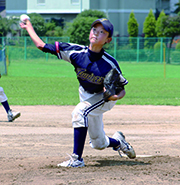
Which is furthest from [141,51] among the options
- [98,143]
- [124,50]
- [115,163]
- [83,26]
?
[98,143]

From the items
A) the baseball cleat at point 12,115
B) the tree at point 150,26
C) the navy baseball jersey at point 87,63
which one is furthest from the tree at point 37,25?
the navy baseball jersey at point 87,63

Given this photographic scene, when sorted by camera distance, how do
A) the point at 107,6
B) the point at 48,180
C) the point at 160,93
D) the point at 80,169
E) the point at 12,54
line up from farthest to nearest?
the point at 107,6
the point at 12,54
the point at 160,93
the point at 80,169
the point at 48,180

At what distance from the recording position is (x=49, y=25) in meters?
40.9

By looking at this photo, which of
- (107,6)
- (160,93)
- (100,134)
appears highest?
(107,6)

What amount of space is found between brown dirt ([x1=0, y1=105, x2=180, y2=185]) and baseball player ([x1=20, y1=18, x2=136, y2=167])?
0.46 m

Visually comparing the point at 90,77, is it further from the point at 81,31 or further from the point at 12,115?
the point at 81,31

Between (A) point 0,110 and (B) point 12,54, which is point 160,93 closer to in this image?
(A) point 0,110

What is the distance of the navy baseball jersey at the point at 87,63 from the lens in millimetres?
4277

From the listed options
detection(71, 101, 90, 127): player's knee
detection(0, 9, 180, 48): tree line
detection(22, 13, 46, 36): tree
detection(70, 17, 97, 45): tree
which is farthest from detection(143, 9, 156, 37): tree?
detection(71, 101, 90, 127): player's knee

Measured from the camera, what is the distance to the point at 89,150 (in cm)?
573

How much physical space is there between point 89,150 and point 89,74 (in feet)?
6.16

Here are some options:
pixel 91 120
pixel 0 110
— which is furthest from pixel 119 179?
pixel 0 110

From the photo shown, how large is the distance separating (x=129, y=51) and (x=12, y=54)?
10330 millimetres

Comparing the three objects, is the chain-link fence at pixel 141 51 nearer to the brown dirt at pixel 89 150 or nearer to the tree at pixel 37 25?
the tree at pixel 37 25
